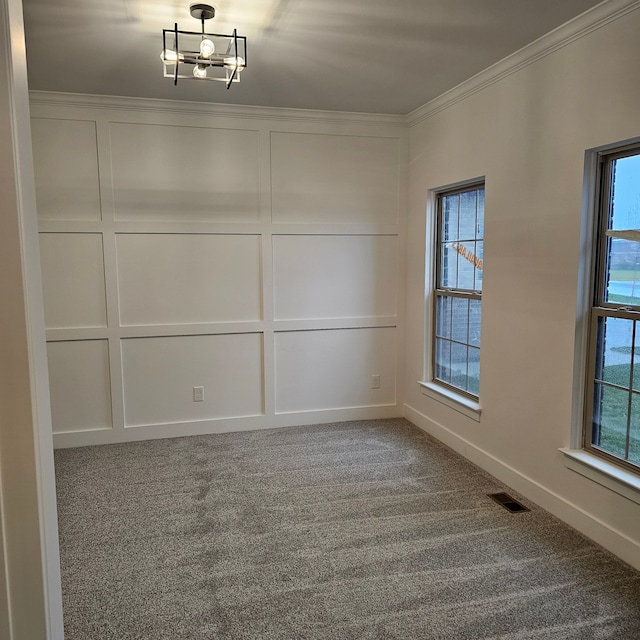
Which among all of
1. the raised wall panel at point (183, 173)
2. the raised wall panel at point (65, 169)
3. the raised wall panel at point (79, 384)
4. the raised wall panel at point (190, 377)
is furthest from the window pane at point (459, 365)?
the raised wall panel at point (65, 169)

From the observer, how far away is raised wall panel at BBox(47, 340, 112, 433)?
4035 millimetres

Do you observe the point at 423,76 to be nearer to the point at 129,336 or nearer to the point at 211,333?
the point at 211,333

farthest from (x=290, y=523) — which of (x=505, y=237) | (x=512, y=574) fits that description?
(x=505, y=237)

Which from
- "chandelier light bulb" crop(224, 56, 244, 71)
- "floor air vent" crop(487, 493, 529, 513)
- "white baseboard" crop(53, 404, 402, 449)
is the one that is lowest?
"floor air vent" crop(487, 493, 529, 513)

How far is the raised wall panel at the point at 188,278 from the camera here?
13.5ft

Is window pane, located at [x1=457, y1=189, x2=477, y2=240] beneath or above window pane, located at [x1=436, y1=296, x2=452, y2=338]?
above

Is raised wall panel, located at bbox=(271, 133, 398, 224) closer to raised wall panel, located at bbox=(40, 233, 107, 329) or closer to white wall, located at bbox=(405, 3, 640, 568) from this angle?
white wall, located at bbox=(405, 3, 640, 568)

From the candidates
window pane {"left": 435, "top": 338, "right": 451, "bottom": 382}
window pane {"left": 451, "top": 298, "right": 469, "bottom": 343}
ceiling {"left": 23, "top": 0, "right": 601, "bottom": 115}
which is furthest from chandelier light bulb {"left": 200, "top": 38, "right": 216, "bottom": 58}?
window pane {"left": 435, "top": 338, "right": 451, "bottom": 382}

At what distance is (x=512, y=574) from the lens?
2.42 metres

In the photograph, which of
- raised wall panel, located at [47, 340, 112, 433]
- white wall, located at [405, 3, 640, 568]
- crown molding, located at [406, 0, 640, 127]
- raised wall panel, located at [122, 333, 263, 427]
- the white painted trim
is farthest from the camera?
raised wall panel, located at [122, 333, 263, 427]

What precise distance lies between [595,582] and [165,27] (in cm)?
344

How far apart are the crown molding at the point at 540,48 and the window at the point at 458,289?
65 cm

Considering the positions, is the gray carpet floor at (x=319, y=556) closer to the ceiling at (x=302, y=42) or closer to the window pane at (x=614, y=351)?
the window pane at (x=614, y=351)

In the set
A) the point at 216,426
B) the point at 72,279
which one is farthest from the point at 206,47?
the point at 216,426
